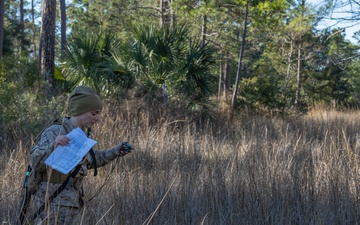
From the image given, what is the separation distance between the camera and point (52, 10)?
1188 cm

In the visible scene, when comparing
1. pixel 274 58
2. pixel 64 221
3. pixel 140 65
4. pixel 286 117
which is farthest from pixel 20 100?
pixel 274 58

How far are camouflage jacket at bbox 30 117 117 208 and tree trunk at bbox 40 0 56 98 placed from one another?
8.85 metres

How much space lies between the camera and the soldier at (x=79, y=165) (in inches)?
125

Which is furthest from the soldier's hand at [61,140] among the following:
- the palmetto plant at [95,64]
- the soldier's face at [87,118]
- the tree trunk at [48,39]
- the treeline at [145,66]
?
the tree trunk at [48,39]

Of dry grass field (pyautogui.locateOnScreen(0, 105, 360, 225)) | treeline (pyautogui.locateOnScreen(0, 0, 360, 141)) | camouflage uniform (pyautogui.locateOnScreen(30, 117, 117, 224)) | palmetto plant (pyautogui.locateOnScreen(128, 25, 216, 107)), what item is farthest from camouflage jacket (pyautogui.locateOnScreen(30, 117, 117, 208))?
palmetto plant (pyautogui.locateOnScreen(128, 25, 216, 107))

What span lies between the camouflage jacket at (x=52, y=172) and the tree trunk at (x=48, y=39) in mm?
8846

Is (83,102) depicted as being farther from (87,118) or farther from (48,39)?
(48,39)

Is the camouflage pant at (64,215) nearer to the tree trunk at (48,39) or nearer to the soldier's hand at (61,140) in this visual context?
the soldier's hand at (61,140)

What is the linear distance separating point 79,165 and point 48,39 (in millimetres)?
9324

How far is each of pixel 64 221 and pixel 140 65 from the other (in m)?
8.38

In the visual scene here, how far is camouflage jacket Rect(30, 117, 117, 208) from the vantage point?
3.15 meters

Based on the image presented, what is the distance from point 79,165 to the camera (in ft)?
10.8

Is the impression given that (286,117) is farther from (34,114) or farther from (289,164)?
(289,164)

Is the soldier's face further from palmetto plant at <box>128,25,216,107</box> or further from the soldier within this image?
palmetto plant at <box>128,25,216,107</box>
